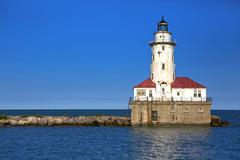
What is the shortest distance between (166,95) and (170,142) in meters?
16.6

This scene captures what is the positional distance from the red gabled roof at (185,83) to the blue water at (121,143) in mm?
5584

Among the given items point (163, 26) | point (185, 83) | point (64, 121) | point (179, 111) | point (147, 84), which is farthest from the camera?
point (64, 121)

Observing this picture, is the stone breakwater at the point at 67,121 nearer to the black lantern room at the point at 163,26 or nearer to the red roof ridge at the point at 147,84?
the red roof ridge at the point at 147,84

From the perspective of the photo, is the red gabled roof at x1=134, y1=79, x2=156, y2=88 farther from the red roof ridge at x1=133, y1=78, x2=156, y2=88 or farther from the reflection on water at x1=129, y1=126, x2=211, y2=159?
the reflection on water at x1=129, y1=126, x2=211, y2=159

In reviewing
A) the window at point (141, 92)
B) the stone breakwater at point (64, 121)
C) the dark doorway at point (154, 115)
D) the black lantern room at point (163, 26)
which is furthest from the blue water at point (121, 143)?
the black lantern room at point (163, 26)

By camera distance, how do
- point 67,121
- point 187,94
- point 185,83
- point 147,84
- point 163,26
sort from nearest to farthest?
point 187,94 < point 147,84 < point 185,83 < point 163,26 < point 67,121

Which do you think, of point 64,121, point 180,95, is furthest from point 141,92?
point 64,121

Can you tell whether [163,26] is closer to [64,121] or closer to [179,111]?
[179,111]

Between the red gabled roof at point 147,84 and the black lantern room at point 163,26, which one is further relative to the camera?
the black lantern room at point 163,26

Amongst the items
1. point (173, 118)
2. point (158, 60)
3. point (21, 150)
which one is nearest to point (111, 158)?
point (21, 150)

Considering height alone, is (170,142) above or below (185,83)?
below

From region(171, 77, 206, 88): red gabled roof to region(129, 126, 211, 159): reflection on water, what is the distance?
5565 mm

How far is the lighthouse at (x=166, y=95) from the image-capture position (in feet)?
212

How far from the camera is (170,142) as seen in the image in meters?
50.8
